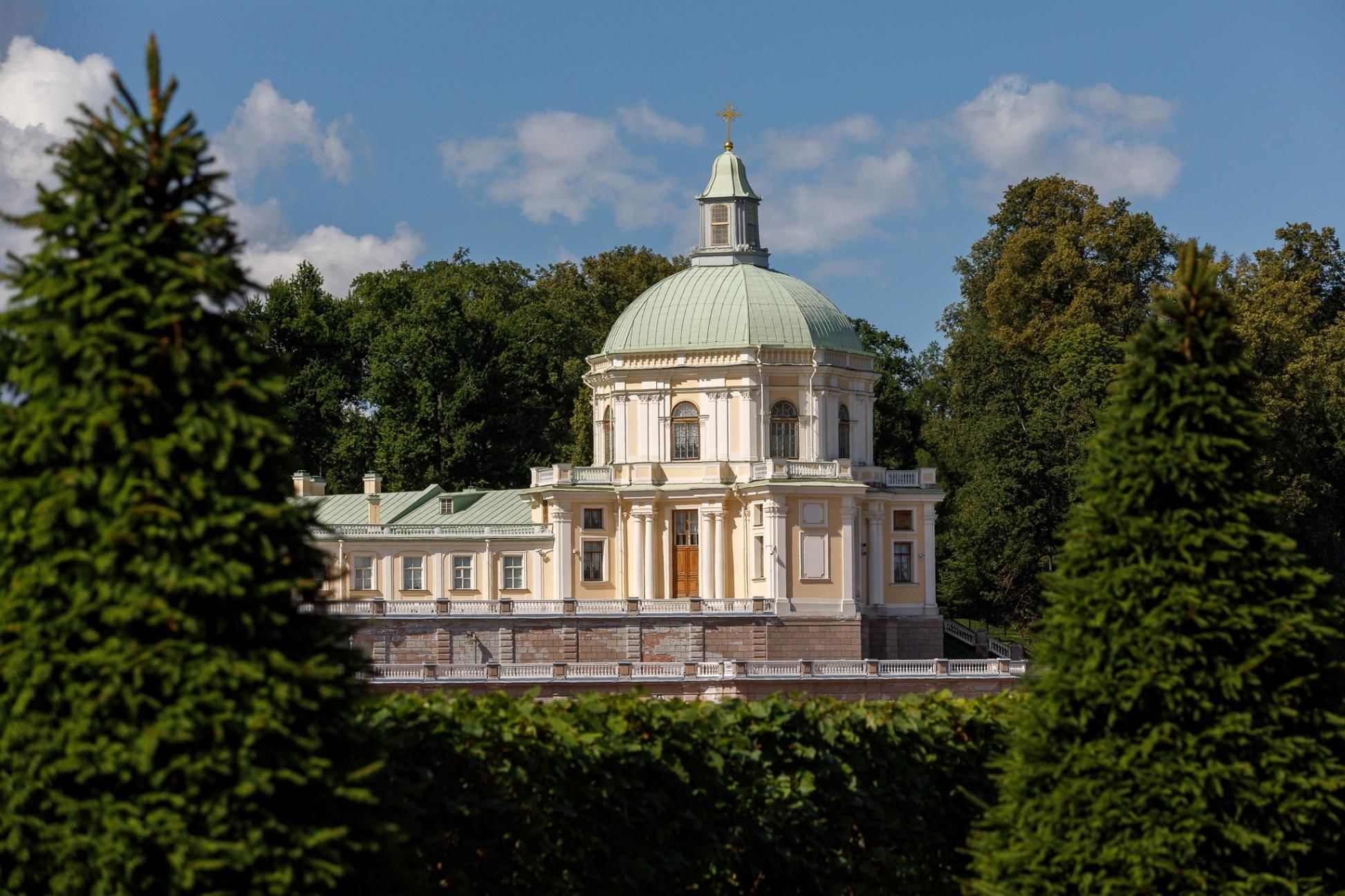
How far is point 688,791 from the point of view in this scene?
2105cm

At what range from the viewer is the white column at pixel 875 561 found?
65375 millimetres

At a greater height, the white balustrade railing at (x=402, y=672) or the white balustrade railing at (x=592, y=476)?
the white balustrade railing at (x=592, y=476)

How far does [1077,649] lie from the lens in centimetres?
1791

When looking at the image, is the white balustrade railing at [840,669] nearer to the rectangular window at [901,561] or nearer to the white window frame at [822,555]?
the white window frame at [822,555]

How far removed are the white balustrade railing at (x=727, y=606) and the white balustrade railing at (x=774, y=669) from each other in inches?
170

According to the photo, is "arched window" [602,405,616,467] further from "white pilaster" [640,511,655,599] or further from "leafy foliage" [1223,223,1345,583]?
"leafy foliage" [1223,223,1345,583]

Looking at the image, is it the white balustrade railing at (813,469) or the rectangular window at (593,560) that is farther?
the rectangular window at (593,560)

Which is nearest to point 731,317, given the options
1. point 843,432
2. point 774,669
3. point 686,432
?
point 686,432

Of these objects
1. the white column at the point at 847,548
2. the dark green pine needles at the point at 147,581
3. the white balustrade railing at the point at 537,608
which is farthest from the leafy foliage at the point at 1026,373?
the dark green pine needles at the point at 147,581

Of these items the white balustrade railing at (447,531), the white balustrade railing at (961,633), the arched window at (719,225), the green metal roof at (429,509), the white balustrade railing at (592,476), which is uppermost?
the arched window at (719,225)

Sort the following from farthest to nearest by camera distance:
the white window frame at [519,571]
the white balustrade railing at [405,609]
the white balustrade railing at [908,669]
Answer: the white window frame at [519,571]
the white balustrade railing at [405,609]
the white balustrade railing at [908,669]

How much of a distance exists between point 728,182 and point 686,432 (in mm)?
10297

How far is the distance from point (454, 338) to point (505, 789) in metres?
65.6

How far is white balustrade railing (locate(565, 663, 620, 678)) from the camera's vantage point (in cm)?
5566
